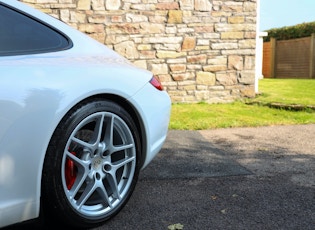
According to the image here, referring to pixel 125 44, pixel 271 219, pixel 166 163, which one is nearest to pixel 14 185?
pixel 271 219

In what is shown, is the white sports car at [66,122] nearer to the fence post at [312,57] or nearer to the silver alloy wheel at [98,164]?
the silver alloy wheel at [98,164]

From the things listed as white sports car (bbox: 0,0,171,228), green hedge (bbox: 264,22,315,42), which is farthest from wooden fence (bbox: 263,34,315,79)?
white sports car (bbox: 0,0,171,228)

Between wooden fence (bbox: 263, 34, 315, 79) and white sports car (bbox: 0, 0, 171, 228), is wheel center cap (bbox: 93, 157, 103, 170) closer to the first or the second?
white sports car (bbox: 0, 0, 171, 228)

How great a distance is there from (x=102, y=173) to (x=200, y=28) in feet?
20.9

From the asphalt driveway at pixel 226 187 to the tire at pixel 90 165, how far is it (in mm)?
190

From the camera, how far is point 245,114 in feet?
23.8

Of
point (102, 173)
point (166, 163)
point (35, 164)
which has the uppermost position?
point (35, 164)

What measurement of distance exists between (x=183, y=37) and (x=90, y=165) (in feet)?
20.5

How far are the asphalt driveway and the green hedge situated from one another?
1413 centimetres

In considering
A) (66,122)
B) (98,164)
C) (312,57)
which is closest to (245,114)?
(98,164)

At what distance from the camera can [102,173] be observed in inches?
101

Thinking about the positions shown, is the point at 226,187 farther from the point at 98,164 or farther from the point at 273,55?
the point at 273,55

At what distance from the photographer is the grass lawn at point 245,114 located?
20.7ft

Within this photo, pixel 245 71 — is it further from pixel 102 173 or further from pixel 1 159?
pixel 1 159
